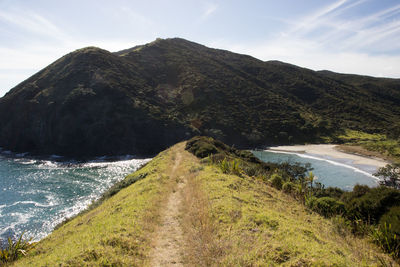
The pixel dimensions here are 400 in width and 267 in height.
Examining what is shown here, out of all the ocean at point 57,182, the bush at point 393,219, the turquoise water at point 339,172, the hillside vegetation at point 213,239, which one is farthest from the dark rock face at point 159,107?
the bush at point 393,219

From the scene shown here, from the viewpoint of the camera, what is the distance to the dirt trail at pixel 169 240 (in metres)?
8.34

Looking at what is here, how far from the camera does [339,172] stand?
171 ft

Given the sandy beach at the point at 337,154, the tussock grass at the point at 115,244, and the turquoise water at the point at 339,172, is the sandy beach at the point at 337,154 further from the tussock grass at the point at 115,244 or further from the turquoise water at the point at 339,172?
the tussock grass at the point at 115,244

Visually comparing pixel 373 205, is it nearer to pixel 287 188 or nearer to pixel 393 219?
pixel 393 219

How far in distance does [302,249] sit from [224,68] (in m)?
158

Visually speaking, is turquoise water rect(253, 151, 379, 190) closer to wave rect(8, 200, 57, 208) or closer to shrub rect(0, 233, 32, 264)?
shrub rect(0, 233, 32, 264)

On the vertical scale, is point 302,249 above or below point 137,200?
above

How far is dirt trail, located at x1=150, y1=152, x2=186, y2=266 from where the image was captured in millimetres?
8336

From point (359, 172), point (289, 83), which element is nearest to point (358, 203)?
point (359, 172)

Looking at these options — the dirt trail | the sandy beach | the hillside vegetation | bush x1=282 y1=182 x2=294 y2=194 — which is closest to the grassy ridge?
the hillside vegetation

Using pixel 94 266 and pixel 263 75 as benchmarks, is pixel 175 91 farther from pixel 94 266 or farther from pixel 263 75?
pixel 94 266

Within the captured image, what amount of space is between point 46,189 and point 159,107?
65.1 metres

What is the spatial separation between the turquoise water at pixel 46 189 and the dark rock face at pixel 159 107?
1601cm

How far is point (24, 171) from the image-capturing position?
2259 inches
